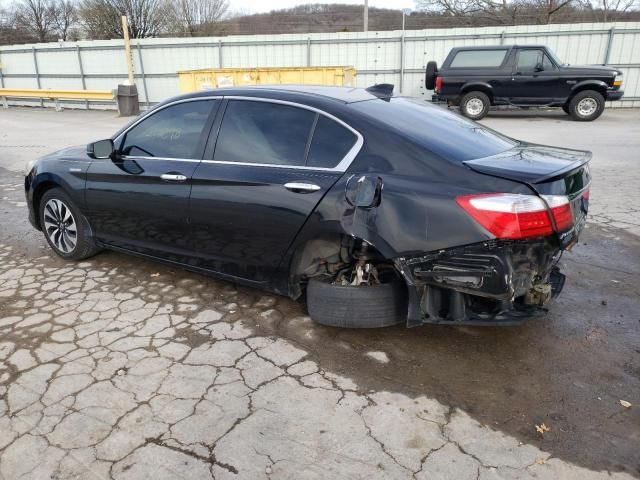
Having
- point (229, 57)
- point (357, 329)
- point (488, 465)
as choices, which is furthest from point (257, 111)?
point (229, 57)

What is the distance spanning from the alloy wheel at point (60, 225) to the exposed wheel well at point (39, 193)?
0.42 ft

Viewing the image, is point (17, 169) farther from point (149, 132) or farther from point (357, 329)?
point (357, 329)

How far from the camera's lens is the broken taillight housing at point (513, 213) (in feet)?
8.72

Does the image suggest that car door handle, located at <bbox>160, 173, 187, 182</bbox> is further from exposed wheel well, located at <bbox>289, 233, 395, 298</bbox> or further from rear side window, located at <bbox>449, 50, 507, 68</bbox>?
rear side window, located at <bbox>449, 50, 507, 68</bbox>

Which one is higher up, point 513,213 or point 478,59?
point 478,59

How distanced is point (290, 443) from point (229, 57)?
1887 cm

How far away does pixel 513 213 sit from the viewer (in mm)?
2654

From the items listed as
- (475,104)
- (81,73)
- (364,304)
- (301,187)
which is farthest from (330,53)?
(364,304)

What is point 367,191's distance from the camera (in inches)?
116

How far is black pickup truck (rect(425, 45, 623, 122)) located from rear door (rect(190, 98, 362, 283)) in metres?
12.5

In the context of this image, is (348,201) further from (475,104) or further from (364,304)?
(475,104)

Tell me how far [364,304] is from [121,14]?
1452 inches

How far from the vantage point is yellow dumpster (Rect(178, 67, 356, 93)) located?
581 inches

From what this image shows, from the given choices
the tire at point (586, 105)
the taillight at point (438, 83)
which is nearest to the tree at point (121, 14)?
the taillight at point (438, 83)
